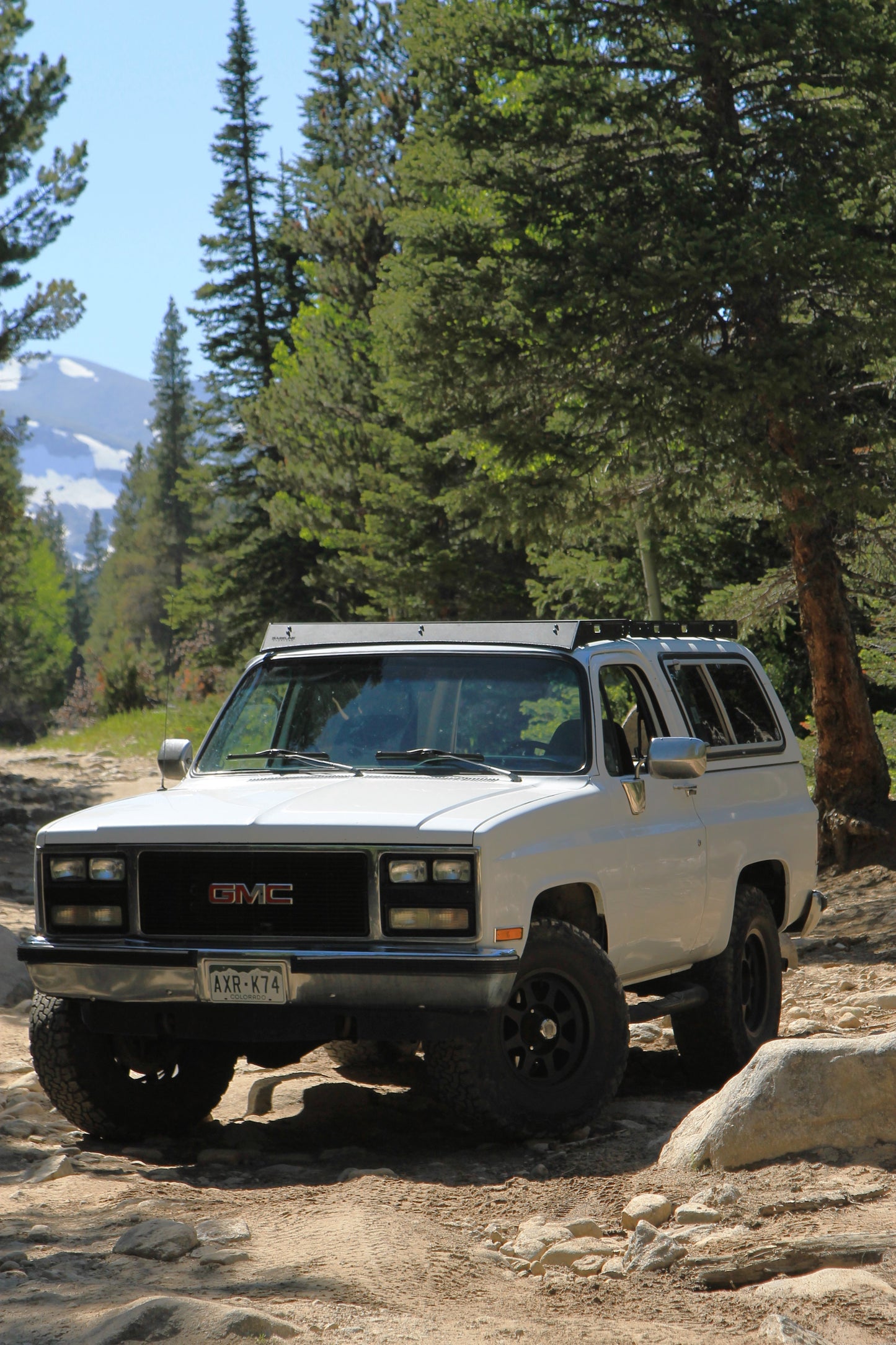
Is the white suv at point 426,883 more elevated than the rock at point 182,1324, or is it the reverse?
the white suv at point 426,883

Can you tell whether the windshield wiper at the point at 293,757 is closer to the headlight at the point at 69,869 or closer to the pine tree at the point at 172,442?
the headlight at the point at 69,869

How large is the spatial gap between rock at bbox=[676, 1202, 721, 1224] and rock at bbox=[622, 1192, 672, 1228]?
67 mm

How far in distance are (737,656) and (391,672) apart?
92.1 inches

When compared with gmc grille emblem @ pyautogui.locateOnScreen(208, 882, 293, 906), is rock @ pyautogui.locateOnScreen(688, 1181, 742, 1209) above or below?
below

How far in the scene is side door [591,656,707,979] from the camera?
20.7 feet

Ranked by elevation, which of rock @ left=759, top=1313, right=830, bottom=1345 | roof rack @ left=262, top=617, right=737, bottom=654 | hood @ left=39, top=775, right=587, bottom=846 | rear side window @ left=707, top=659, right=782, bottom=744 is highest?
roof rack @ left=262, top=617, right=737, bottom=654

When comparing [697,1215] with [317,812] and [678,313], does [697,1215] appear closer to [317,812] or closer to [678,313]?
[317,812]

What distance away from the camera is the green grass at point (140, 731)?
3703 cm

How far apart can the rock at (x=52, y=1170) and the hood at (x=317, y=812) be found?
124cm

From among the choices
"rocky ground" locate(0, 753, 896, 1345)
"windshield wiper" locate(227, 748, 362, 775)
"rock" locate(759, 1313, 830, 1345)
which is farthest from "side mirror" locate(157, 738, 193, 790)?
"rock" locate(759, 1313, 830, 1345)

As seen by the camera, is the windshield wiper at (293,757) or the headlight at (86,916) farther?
the windshield wiper at (293,757)

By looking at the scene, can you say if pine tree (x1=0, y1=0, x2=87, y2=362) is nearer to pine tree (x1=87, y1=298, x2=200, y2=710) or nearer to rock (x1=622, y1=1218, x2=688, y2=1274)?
rock (x1=622, y1=1218, x2=688, y2=1274)

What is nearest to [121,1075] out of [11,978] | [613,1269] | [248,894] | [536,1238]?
[248,894]

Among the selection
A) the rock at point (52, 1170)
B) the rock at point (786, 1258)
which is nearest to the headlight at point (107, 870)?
the rock at point (52, 1170)
